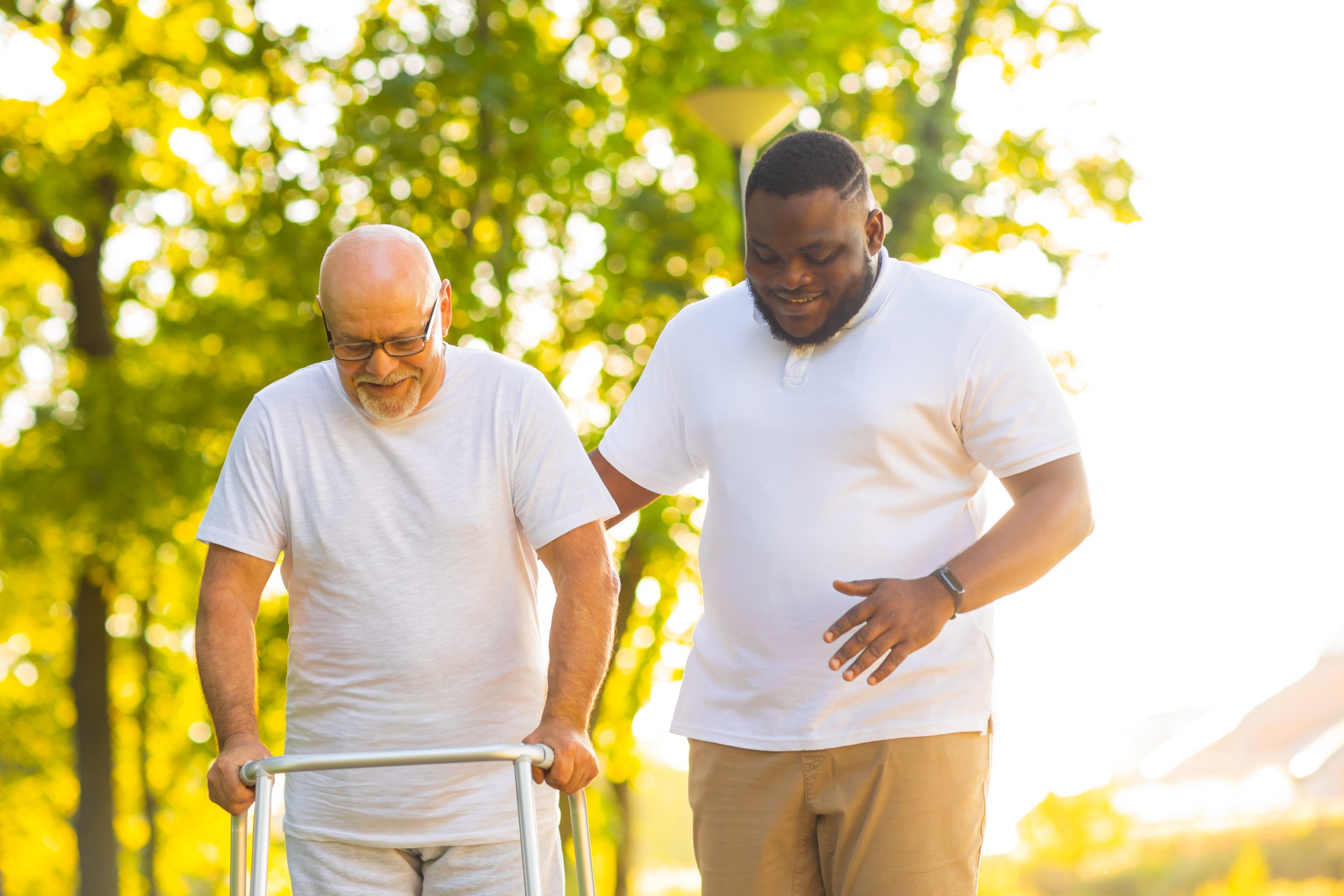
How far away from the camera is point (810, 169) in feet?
8.71

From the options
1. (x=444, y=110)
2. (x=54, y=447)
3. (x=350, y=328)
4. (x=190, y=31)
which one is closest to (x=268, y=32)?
(x=190, y=31)

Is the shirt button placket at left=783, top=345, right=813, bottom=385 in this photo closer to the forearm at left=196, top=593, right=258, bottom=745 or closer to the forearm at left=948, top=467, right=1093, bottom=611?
the forearm at left=948, top=467, right=1093, bottom=611

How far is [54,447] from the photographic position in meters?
10.3

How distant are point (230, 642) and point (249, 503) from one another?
10.7 inches

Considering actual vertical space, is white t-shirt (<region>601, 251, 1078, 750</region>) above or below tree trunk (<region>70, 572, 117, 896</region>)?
above

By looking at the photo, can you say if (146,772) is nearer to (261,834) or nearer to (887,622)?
(261,834)

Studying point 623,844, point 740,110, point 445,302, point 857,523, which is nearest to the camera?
point 857,523

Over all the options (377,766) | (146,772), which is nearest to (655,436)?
(377,766)

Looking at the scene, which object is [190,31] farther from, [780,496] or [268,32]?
[780,496]

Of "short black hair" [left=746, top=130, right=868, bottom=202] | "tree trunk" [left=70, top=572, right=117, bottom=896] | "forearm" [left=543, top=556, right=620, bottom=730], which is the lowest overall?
"tree trunk" [left=70, top=572, right=117, bottom=896]

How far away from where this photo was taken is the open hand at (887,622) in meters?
2.43

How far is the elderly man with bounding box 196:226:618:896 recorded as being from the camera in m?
2.68

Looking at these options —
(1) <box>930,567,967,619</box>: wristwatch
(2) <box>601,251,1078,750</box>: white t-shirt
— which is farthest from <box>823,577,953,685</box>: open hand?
(2) <box>601,251,1078,750</box>: white t-shirt

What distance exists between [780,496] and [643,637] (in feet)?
35.9
